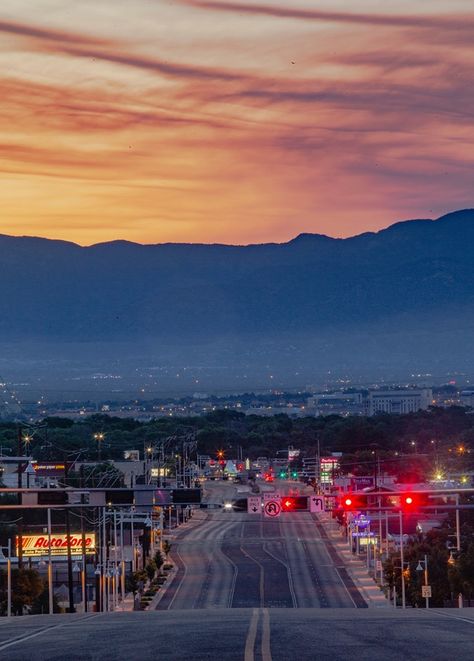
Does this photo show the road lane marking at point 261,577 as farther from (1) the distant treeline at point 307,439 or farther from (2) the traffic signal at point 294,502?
(1) the distant treeline at point 307,439

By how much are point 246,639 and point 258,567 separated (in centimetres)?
6035

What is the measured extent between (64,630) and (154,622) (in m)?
2.61

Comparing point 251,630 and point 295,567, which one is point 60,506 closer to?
point 251,630

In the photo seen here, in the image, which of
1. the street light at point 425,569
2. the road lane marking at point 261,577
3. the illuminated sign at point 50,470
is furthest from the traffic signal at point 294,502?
the illuminated sign at point 50,470

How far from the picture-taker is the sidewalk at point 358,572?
68.2 metres

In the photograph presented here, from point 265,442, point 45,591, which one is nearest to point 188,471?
point 265,442

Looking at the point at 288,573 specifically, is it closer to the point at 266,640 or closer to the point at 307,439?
the point at 266,640

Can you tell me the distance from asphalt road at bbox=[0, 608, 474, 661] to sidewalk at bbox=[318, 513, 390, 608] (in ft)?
120

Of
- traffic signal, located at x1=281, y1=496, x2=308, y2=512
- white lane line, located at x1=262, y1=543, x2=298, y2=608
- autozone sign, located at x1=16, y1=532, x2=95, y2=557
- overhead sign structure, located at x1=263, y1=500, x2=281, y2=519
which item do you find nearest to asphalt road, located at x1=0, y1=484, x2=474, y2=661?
traffic signal, located at x1=281, y1=496, x2=308, y2=512

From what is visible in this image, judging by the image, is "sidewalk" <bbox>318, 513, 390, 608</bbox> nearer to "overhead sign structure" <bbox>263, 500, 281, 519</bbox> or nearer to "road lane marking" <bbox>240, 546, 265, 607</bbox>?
"road lane marking" <bbox>240, 546, 265, 607</bbox>

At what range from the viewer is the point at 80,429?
17775 centimetres

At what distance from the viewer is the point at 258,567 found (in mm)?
83312

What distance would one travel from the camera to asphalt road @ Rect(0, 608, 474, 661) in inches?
857

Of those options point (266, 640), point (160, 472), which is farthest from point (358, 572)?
point (266, 640)
